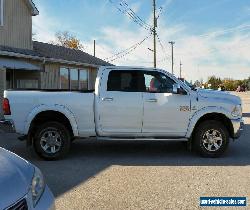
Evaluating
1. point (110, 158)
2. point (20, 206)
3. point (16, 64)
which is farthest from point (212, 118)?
point (16, 64)

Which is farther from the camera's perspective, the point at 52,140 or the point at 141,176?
the point at 52,140

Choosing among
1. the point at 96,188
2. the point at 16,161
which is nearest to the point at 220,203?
the point at 96,188

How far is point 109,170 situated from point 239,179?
2311 millimetres

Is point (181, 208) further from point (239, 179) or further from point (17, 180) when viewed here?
point (17, 180)

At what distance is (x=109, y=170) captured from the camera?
725 centimetres

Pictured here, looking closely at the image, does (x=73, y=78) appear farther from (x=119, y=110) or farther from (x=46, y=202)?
(x=46, y=202)

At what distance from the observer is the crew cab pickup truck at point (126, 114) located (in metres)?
8.20

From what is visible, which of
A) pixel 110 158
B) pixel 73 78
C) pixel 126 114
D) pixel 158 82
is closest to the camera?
pixel 126 114

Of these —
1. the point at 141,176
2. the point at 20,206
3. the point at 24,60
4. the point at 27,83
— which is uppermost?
the point at 24,60

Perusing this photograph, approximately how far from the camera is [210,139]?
27.9 ft

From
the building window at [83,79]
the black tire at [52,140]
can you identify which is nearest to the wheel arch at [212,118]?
the black tire at [52,140]

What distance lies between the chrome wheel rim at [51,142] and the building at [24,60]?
7807 mm

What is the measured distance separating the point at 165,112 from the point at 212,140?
1.22 m

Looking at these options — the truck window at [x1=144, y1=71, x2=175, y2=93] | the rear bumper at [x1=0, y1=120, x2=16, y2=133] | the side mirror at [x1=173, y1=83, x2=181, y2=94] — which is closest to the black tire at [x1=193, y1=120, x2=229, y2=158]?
the side mirror at [x1=173, y1=83, x2=181, y2=94]
